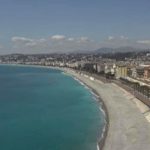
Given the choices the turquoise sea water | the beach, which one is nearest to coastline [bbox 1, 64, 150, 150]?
the beach

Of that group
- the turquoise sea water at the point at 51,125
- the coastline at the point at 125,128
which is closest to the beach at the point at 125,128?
the coastline at the point at 125,128

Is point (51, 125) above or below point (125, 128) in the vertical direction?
below

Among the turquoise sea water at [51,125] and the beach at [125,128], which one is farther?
the turquoise sea water at [51,125]

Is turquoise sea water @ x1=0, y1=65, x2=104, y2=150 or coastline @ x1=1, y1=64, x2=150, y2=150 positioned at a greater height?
coastline @ x1=1, y1=64, x2=150, y2=150

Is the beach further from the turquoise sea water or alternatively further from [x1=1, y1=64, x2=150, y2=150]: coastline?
the turquoise sea water

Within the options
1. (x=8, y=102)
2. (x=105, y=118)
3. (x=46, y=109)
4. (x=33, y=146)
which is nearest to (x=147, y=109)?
(x=105, y=118)

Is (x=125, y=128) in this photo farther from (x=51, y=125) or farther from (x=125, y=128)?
(x=51, y=125)

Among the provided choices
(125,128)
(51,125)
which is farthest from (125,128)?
(51,125)

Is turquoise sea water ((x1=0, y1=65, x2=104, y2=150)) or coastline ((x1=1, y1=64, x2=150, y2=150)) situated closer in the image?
coastline ((x1=1, y1=64, x2=150, y2=150))

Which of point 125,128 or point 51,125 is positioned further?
point 51,125

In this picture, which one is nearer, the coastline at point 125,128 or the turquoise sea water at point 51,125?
the coastline at point 125,128

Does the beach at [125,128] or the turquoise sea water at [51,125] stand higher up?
the beach at [125,128]

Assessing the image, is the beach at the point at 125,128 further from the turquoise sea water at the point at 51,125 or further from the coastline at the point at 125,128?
the turquoise sea water at the point at 51,125
